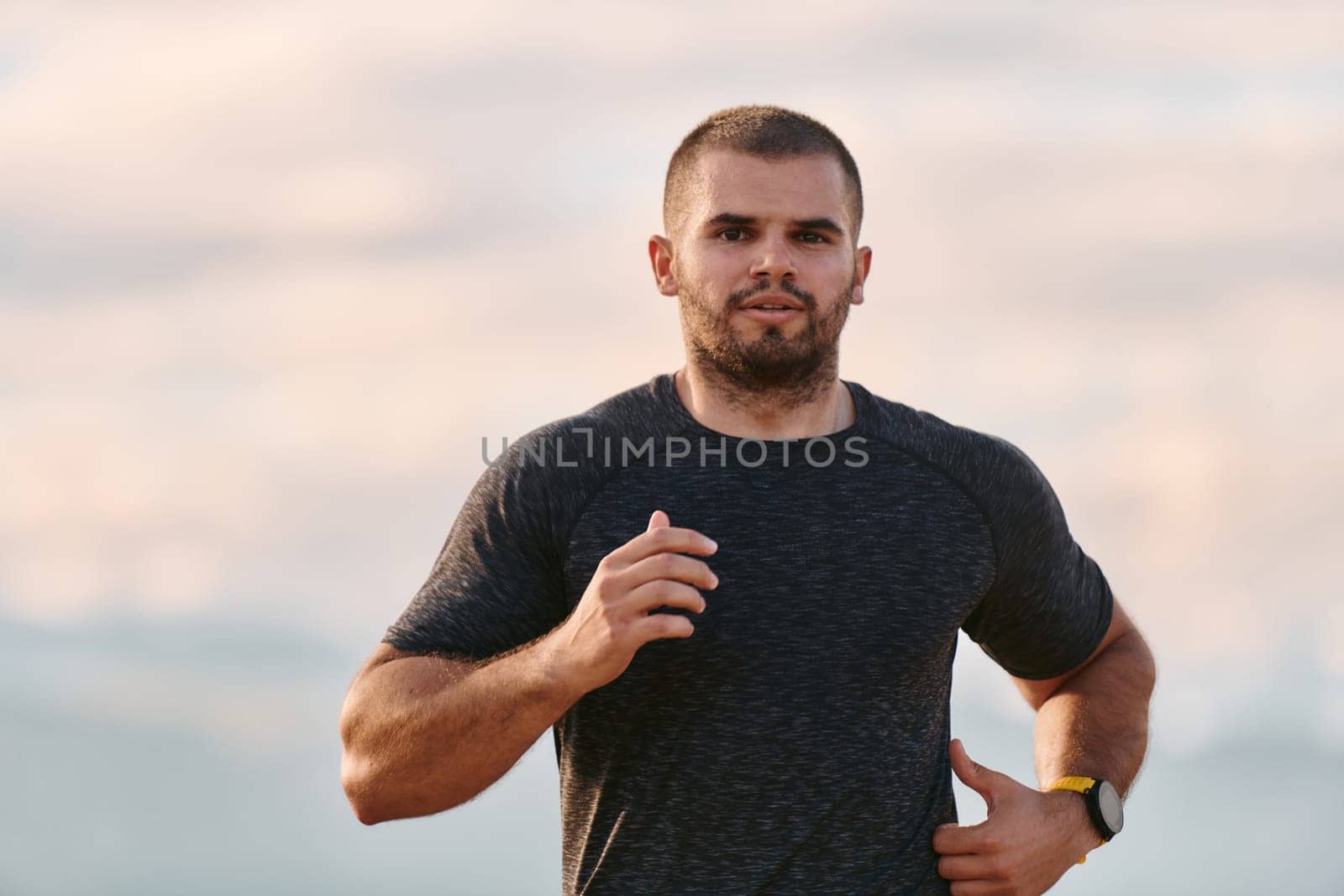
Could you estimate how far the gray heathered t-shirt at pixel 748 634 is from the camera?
4785 millimetres

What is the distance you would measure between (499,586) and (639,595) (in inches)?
30.8

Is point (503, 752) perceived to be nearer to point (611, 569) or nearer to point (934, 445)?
point (611, 569)

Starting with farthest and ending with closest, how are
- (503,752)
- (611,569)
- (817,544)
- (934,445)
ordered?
(934,445), (817,544), (503,752), (611,569)

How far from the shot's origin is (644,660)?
4.84 metres

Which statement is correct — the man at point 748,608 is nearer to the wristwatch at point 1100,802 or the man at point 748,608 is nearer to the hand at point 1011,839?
the hand at point 1011,839

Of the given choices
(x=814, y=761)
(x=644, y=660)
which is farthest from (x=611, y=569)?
(x=814, y=761)

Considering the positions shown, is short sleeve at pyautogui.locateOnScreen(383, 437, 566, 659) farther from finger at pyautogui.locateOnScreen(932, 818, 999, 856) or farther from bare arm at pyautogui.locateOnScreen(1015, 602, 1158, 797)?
bare arm at pyautogui.locateOnScreen(1015, 602, 1158, 797)

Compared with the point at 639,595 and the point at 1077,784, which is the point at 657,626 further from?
the point at 1077,784

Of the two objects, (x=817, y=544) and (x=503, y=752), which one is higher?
(x=817, y=544)

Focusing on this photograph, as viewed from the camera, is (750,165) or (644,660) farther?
(750,165)

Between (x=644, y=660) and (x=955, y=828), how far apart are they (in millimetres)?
1152

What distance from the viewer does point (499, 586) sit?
4906mm

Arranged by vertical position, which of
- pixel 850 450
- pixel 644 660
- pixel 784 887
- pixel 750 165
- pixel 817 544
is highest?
pixel 750 165

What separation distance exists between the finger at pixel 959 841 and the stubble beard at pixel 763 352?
4.66ft
